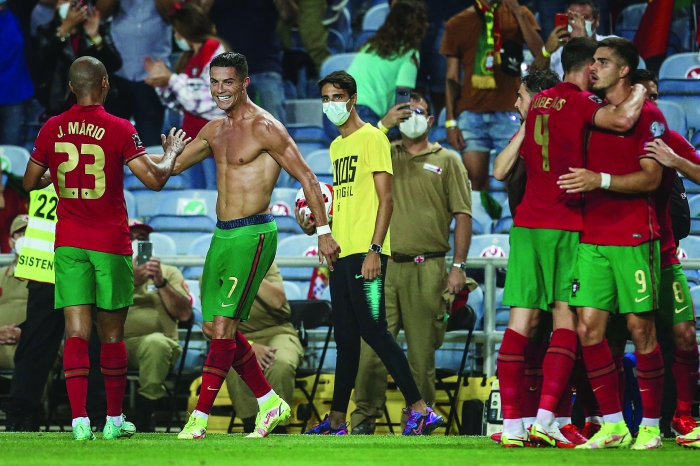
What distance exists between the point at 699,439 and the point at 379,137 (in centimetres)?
280

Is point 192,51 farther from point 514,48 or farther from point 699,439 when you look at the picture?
point 699,439

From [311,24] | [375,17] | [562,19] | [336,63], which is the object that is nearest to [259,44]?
[336,63]

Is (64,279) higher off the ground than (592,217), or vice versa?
(592,217)

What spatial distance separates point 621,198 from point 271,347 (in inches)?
134

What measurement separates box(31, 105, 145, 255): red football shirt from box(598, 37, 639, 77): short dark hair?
8.77 feet

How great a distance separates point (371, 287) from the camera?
22.7ft

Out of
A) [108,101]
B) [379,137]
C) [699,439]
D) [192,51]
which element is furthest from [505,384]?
[108,101]

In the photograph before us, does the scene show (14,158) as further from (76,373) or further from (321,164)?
(76,373)

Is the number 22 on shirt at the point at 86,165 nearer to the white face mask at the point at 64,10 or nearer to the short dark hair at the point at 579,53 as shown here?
the short dark hair at the point at 579,53

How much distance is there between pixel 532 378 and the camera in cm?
610

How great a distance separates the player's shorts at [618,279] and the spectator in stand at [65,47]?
7.12 meters

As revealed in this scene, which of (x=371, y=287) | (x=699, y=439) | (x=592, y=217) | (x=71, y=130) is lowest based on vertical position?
(x=699, y=439)

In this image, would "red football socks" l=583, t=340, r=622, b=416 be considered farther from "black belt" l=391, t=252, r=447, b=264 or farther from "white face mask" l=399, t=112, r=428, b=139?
"white face mask" l=399, t=112, r=428, b=139

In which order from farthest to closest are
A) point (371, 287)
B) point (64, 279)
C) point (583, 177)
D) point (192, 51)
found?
point (192, 51) → point (371, 287) → point (64, 279) → point (583, 177)
